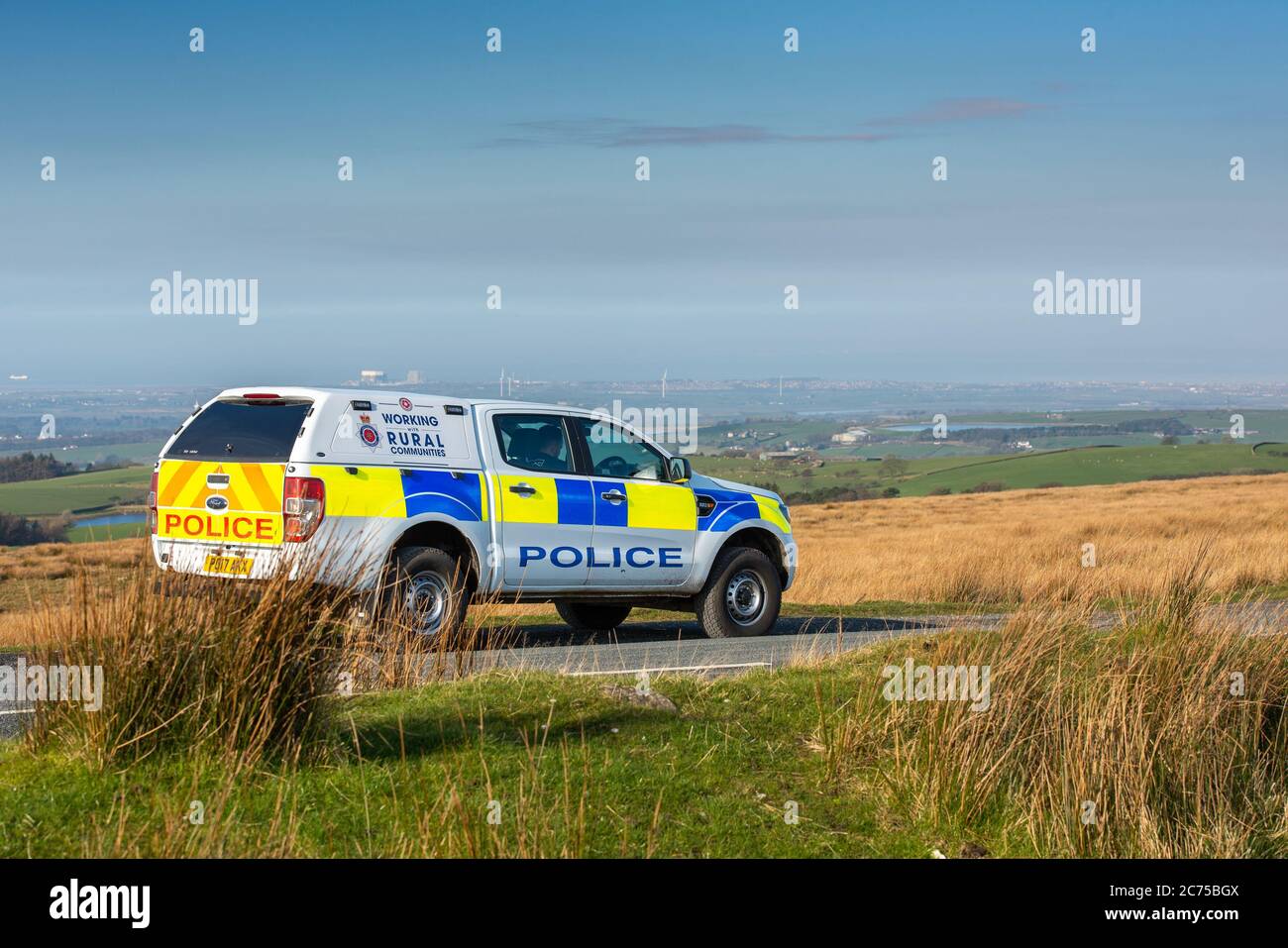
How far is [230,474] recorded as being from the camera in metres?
11.1

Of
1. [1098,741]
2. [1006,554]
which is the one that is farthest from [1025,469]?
[1098,741]

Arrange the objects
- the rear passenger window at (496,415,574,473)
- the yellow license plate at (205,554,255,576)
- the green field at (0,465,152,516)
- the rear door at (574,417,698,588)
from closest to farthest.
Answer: the yellow license plate at (205,554,255,576) → the rear passenger window at (496,415,574,473) → the rear door at (574,417,698,588) → the green field at (0,465,152,516)

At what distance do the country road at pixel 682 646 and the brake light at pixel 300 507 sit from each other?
58.3 inches

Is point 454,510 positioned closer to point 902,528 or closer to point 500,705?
point 500,705

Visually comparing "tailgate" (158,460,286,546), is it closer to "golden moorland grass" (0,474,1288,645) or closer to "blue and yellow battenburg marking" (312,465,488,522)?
"blue and yellow battenburg marking" (312,465,488,522)

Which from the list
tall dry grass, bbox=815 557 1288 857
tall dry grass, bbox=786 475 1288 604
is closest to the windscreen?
tall dry grass, bbox=815 557 1288 857

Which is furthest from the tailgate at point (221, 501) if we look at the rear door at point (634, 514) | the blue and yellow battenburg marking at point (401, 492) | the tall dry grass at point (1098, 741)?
the tall dry grass at point (1098, 741)

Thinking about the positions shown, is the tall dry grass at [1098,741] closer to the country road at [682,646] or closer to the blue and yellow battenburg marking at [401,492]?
the country road at [682,646]

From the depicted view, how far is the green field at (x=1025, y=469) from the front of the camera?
6650cm

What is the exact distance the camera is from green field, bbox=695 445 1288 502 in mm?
66500

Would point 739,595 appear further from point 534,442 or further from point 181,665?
point 181,665

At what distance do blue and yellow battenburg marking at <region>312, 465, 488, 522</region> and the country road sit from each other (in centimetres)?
121

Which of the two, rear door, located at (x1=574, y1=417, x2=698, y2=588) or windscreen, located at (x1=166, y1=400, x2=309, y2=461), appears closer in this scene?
windscreen, located at (x1=166, y1=400, x2=309, y2=461)
